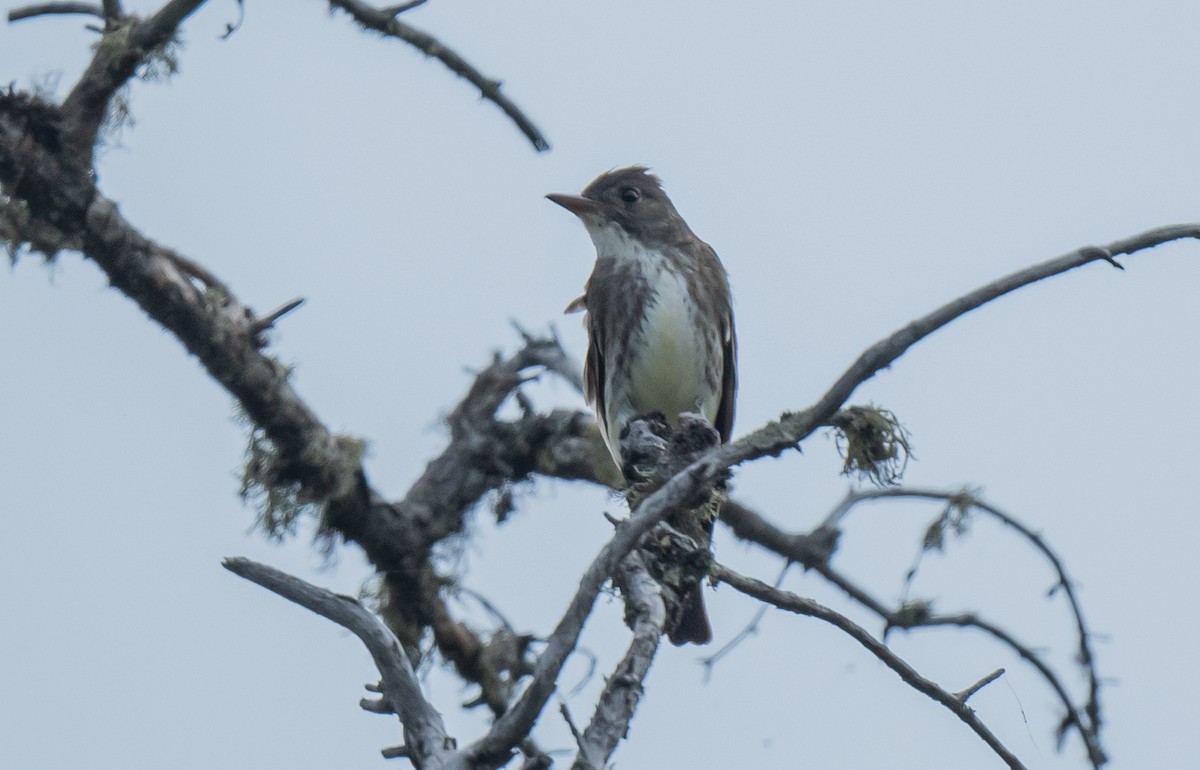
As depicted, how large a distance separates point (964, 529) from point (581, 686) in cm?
189

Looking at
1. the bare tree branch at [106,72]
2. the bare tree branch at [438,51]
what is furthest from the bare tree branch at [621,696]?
the bare tree branch at [106,72]

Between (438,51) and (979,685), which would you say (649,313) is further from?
(979,685)

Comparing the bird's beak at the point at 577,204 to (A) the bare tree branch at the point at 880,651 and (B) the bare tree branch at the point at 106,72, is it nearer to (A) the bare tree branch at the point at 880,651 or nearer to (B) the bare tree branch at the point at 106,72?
(B) the bare tree branch at the point at 106,72

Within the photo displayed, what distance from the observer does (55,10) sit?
587 cm

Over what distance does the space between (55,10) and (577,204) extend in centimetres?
236

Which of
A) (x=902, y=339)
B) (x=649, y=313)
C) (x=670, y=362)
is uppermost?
(x=649, y=313)

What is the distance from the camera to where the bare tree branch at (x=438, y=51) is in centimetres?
577

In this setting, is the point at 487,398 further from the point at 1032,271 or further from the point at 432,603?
the point at 1032,271

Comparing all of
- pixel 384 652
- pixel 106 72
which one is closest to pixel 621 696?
pixel 384 652

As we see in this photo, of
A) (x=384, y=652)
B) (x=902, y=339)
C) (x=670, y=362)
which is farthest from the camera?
(x=670, y=362)

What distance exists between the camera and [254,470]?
6344mm

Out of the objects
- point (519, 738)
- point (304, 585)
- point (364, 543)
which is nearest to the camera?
point (519, 738)

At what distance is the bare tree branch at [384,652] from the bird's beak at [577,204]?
12.9 ft

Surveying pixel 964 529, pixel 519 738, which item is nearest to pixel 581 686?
pixel 964 529
